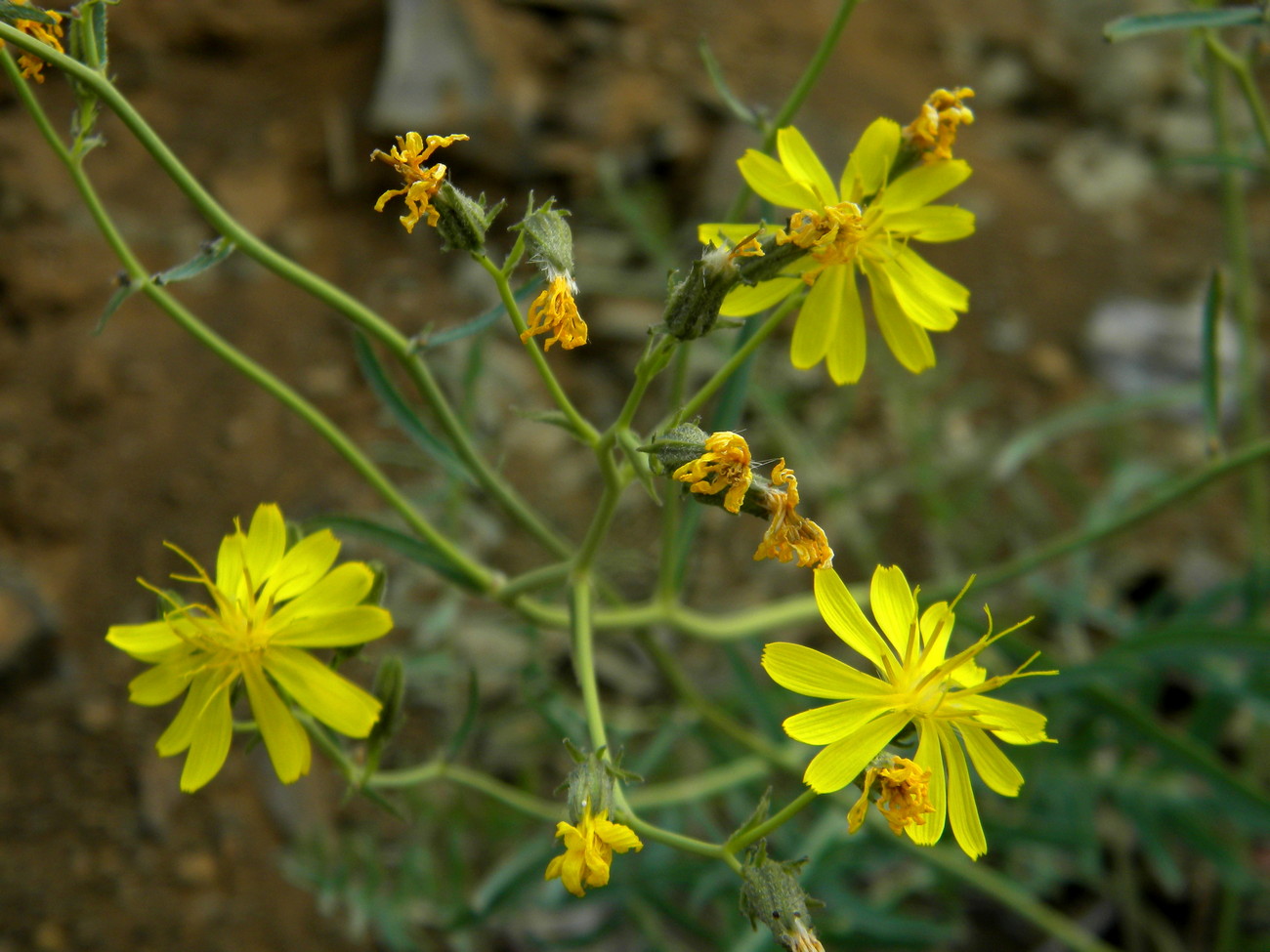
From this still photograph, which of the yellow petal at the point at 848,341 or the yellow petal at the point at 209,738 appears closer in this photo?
the yellow petal at the point at 209,738

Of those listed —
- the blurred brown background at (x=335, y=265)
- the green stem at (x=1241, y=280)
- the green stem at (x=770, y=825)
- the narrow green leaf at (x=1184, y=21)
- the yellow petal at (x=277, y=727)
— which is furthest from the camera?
the blurred brown background at (x=335, y=265)

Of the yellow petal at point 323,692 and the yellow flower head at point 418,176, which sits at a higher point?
the yellow flower head at point 418,176

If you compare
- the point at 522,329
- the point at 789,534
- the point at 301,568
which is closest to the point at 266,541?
the point at 301,568

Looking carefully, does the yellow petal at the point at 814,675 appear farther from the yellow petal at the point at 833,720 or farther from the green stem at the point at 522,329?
the green stem at the point at 522,329

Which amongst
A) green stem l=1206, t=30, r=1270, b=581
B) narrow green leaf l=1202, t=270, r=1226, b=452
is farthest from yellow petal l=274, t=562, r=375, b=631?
green stem l=1206, t=30, r=1270, b=581

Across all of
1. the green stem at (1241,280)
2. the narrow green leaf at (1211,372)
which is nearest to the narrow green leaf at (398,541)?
the narrow green leaf at (1211,372)

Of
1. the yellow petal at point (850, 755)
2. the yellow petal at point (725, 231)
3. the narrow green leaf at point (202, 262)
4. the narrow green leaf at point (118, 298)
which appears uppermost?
the yellow petal at point (725, 231)

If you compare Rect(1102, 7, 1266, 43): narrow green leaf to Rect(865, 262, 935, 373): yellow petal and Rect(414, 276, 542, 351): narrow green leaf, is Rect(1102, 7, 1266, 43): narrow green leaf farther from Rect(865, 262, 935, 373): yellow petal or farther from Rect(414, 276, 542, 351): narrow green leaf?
Rect(414, 276, 542, 351): narrow green leaf

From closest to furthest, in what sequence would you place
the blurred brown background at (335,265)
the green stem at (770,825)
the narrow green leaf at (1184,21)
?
the green stem at (770,825)
the narrow green leaf at (1184,21)
the blurred brown background at (335,265)
